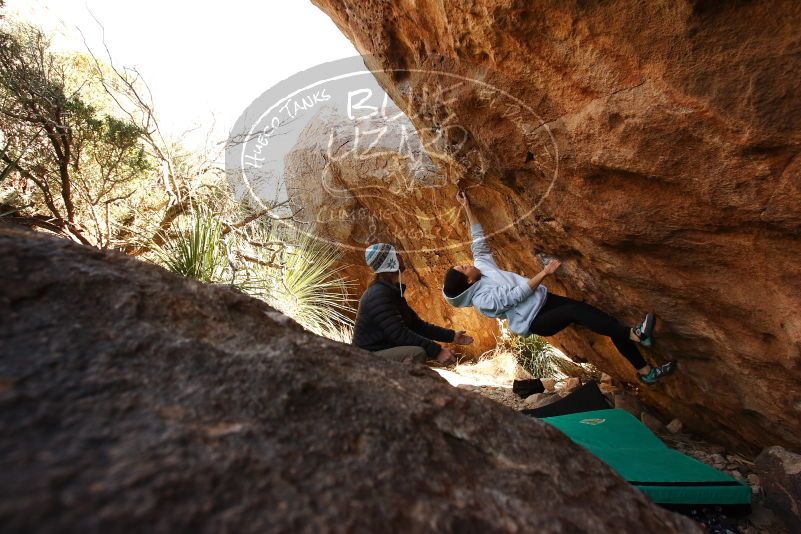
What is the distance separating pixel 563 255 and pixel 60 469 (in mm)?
3687

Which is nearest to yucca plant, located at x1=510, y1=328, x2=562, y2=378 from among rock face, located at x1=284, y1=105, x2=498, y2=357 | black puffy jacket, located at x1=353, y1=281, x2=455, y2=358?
rock face, located at x1=284, y1=105, x2=498, y2=357

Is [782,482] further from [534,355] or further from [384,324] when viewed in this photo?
[534,355]

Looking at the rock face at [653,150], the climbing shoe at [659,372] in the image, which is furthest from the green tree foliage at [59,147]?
the climbing shoe at [659,372]

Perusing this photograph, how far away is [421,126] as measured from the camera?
423cm

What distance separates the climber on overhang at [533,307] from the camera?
3.64 m

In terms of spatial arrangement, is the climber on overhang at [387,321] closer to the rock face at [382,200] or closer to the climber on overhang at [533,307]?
the climber on overhang at [533,307]

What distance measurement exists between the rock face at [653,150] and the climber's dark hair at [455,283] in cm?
68

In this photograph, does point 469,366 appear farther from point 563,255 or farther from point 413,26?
point 413,26

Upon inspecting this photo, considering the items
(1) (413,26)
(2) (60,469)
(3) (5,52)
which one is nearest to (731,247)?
(1) (413,26)

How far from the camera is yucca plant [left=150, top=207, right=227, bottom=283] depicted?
18.0ft

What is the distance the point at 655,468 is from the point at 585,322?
1.25 meters

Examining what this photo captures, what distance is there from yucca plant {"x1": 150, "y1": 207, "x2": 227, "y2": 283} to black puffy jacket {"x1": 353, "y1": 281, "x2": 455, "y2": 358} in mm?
2531

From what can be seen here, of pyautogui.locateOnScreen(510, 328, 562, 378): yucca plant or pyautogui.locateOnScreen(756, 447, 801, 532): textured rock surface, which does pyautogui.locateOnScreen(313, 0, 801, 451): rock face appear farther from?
pyautogui.locateOnScreen(510, 328, 562, 378): yucca plant

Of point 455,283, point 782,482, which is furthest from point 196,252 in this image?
point 782,482
